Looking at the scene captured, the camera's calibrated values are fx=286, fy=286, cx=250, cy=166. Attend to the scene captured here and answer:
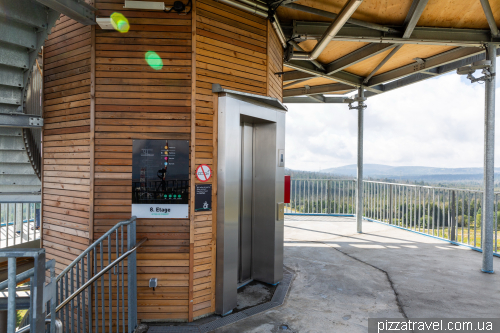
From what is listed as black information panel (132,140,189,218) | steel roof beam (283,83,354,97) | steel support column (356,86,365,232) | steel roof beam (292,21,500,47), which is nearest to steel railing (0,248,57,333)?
black information panel (132,140,189,218)

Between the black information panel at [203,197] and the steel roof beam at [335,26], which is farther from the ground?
the steel roof beam at [335,26]

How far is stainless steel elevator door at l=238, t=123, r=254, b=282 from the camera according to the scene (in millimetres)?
4635

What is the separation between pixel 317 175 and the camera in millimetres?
10266

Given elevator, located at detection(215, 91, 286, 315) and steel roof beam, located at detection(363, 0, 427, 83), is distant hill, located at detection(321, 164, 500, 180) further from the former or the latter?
elevator, located at detection(215, 91, 286, 315)

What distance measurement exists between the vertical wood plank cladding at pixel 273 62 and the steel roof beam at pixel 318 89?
12.7ft

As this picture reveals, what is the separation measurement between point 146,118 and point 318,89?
638 cm

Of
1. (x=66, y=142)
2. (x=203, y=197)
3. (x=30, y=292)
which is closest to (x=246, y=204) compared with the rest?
(x=203, y=197)

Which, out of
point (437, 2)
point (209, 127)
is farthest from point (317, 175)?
point (209, 127)

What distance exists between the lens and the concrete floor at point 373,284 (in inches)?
140

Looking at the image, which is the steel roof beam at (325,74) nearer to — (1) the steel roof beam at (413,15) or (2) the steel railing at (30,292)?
(1) the steel roof beam at (413,15)

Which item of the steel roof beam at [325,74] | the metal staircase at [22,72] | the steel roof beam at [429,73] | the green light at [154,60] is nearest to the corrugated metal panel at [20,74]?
the metal staircase at [22,72]

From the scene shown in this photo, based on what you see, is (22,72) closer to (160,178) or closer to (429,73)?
(160,178)

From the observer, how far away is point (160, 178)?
3.52m

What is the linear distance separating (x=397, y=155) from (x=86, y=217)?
69.1m
